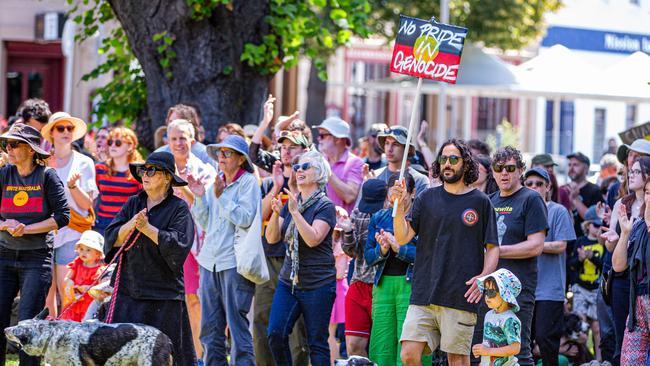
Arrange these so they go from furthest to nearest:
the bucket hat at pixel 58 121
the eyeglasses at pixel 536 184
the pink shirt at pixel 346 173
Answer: the bucket hat at pixel 58 121 → the pink shirt at pixel 346 173 → the eyeglasses at pixel 536 184

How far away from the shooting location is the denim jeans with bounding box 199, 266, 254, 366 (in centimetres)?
863

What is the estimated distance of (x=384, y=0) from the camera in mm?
26594

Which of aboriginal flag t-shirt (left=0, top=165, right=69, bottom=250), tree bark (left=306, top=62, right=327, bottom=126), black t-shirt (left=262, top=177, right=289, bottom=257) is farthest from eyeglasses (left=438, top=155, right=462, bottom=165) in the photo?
tree bark (left=306, top=62, right=327, bottom=126)

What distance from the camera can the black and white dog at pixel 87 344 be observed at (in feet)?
22.5

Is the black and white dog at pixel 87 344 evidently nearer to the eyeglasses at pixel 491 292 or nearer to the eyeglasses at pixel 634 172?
the eyeglasses at pixel 491 292

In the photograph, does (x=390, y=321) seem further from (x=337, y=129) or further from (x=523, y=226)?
(x=337, y=129)

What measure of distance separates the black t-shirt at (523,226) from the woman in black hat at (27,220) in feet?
11.0

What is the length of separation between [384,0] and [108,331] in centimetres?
Answer: 2054

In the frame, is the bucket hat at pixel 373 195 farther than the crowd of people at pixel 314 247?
Yes

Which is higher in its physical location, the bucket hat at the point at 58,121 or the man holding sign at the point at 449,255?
the bucket hat at the point at 58,121

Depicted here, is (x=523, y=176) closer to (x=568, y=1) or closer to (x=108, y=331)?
(x=108, y=331)

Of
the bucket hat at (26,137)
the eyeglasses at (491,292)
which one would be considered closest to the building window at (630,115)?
the bucket hat at (26,137)

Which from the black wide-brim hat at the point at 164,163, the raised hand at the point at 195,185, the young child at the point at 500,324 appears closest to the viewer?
the young child at the point at 500,324

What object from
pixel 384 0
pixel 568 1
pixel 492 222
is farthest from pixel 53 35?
pixel 568 1
